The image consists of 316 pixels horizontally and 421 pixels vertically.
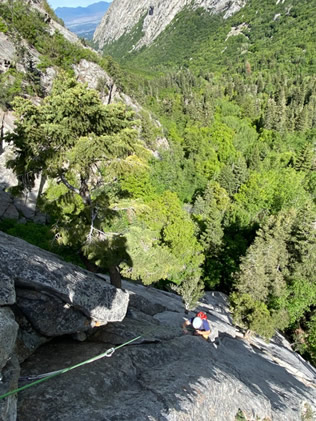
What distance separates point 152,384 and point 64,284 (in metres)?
3.27

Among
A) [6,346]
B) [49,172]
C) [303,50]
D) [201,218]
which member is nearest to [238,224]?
[201,218]

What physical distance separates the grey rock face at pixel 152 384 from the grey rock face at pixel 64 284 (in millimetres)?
1042

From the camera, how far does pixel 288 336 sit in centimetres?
3145

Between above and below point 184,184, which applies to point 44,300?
below

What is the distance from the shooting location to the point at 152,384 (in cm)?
660

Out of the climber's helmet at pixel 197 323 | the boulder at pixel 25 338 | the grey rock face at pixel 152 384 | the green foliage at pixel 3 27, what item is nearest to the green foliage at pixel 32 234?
the grey rock face at pixel 152 384

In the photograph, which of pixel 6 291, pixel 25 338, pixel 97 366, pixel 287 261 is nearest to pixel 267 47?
pixel 287 261

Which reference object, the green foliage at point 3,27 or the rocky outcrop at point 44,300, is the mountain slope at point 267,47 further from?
the rocky outcrop at point 44,300

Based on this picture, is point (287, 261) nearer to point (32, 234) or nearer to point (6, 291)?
point (32, 234)

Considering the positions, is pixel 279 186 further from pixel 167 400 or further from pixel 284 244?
pixel 167 400

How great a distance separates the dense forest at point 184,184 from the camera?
30.6ft

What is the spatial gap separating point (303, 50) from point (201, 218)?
16827 cm

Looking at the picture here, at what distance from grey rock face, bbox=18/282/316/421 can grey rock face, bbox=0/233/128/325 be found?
1042 millimetres

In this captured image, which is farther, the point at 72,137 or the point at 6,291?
the point at 72,137
